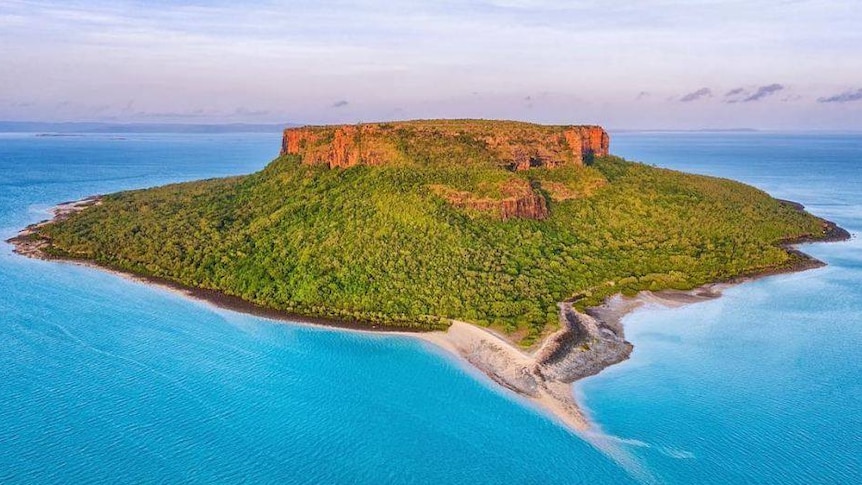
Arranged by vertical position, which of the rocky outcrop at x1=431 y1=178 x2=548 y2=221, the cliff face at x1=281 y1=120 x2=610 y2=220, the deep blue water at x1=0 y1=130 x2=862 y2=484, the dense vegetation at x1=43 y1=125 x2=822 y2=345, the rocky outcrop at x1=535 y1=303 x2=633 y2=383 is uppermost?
the cliff face at x1=281 y1=120 x2=610 y2=220

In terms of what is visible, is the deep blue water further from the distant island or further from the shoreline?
the distant island

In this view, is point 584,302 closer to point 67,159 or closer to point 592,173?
point 592,173

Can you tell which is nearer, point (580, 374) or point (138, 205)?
point (580, 374)

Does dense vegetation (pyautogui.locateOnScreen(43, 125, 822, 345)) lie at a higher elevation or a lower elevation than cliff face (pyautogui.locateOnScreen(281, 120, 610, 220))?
lower

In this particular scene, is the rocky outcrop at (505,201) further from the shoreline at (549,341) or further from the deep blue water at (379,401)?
the deep blue water at (379,401)

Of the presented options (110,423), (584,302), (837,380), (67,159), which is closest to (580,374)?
(584,302)

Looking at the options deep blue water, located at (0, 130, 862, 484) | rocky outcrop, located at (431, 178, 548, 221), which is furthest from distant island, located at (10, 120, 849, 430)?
deep blue water, located at (0, 130, 862, 484)
